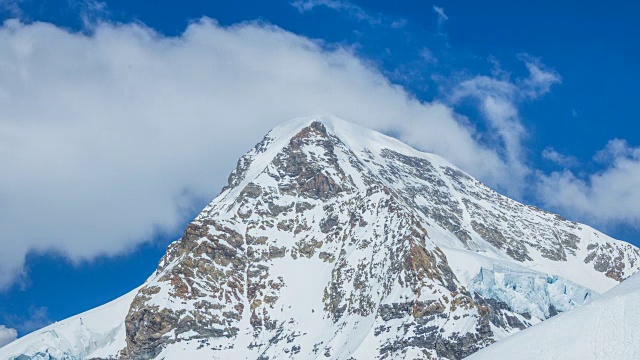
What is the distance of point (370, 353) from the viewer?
646 feet

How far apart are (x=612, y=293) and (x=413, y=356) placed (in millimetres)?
151924

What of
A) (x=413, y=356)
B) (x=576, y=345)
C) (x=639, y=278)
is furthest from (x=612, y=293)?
(x=413, y=356)

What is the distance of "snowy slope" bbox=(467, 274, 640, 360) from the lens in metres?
38.0

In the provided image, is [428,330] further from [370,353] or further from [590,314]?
[590,314]

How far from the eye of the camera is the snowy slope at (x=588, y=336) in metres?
38.0

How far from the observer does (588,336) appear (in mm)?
39312

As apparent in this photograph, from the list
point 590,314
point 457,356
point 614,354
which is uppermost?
point 457,356

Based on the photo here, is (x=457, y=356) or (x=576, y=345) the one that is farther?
(x=457, y=356)

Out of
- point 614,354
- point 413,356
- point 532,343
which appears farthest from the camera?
point 413,356

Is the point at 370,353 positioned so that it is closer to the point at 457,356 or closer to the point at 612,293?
the point at 457,356

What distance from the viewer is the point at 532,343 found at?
40.3m

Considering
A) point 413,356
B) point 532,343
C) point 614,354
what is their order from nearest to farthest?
point 614,354
point 532,343
point 413,356

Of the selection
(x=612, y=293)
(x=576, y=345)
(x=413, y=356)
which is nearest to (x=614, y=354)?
(x=576, y=345)

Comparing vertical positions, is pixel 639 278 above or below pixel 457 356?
below
